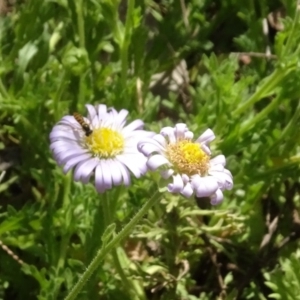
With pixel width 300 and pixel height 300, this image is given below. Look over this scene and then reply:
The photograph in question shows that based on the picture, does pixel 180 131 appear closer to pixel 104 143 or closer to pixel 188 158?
pixel 188 158

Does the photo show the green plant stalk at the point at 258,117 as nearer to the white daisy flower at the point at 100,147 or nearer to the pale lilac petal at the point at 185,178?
the white daisy flower at the point at 100,147

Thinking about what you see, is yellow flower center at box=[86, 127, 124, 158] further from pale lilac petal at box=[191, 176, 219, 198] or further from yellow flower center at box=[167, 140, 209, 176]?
pale lilac petal at box=[191, 176, 219, 198]

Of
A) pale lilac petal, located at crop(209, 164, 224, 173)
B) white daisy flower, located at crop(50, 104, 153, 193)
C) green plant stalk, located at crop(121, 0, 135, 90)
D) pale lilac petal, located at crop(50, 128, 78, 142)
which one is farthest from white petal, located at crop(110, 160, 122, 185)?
green plant stalk, located at crop(121, 0, 135, 90)

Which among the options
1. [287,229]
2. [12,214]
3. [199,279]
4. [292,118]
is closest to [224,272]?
[199,279]

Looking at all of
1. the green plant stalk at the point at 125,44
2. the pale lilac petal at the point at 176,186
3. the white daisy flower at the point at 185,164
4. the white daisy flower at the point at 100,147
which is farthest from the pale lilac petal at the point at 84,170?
the green plant stalk at the point at 125,44

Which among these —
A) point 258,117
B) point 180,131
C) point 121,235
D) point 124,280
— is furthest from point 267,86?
point 121,235

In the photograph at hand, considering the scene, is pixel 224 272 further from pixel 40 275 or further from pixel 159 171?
pixel 159 171
